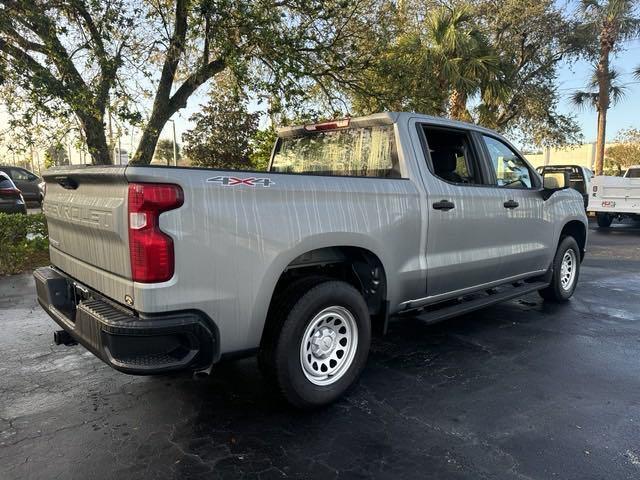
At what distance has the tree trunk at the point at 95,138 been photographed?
8.95m

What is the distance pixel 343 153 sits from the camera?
4359mm

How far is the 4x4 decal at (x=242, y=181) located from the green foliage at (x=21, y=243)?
6.32 m

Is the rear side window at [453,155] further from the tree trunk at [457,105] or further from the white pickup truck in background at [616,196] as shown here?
the white pickup truck in background at [616,196]

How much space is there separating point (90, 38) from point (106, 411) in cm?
716

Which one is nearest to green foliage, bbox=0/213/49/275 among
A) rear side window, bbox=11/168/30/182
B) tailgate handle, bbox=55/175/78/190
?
tailgate handle, bbox=55/175/78/190

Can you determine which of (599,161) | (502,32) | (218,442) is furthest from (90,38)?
(599,161)

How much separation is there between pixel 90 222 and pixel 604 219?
16.2m

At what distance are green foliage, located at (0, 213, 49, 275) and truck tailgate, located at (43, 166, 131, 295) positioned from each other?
4.61 m

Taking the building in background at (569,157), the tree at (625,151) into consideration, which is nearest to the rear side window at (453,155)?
the tree at (625,151)

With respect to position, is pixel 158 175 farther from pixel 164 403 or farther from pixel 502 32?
pixel 502 32

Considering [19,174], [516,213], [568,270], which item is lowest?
[568,270]

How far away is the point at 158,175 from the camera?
2461 mm

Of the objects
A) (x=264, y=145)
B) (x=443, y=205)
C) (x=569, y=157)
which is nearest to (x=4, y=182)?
(x=264, y=145)

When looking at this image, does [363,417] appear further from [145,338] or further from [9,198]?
[9,198]
